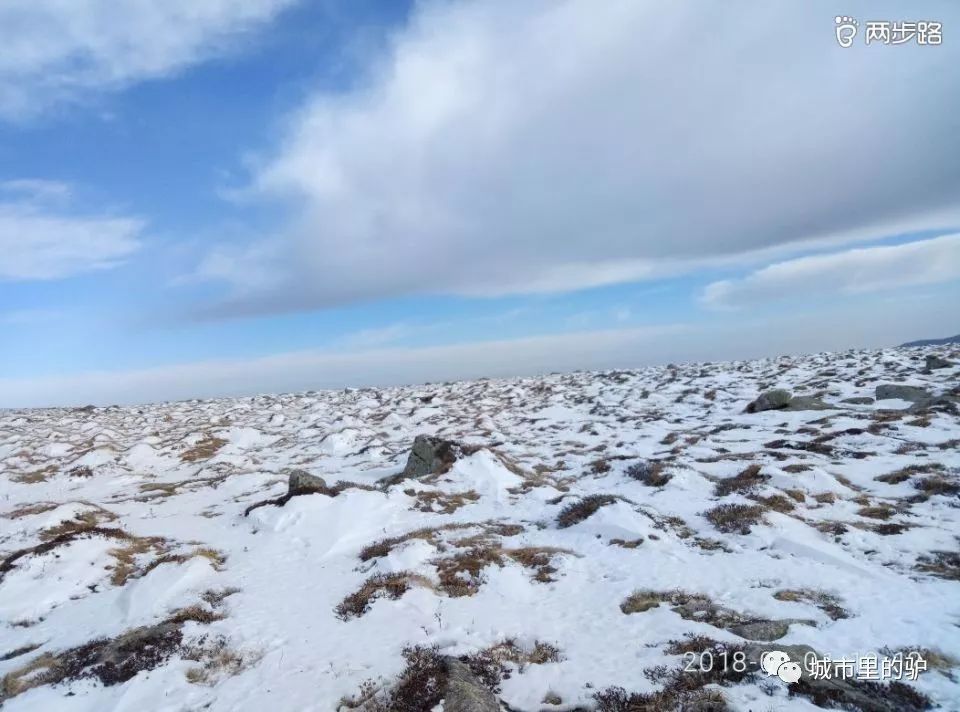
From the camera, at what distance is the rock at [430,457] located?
22.9 meters

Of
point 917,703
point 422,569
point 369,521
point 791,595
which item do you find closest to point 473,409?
point 369,521

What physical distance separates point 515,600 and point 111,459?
105 feet

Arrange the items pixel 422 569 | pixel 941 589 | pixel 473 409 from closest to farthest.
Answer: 1. pixel 941 589
2. pixel 422 569
3. pixel 473 409

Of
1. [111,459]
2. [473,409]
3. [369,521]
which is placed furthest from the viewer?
[473,409]

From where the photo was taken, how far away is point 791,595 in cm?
1048

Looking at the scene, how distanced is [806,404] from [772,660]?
27.0m

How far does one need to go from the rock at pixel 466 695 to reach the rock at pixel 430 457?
14295 mm

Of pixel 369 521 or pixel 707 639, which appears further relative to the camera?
pixel 369 521

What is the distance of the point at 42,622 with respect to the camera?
1171cm

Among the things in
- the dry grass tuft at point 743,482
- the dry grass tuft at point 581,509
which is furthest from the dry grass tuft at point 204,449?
the dry grass tuft at point 743,482

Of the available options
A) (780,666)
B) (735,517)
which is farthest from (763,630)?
(735,517)

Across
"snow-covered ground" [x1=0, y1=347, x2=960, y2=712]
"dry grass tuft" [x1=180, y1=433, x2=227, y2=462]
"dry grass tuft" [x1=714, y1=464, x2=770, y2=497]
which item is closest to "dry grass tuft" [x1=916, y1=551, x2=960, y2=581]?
"snow-covered ground" [x1=0, y1=347, x2=960, y2=712]

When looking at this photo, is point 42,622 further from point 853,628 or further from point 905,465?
point 905,465

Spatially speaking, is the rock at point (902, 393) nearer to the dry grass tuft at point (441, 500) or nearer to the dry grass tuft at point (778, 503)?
the dry grass tuft at point (778, 503)
